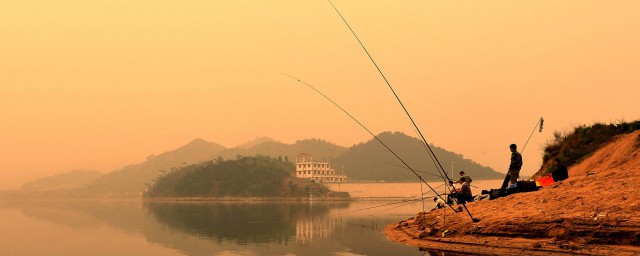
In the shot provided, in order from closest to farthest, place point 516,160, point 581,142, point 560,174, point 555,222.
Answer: point 555,222, point 516,160, point 560,174, point 581,142

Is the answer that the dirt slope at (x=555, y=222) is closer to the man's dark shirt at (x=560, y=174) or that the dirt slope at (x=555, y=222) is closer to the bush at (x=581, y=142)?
the man's dark shirt at (x=560, y=174)

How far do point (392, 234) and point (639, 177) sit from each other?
994cm

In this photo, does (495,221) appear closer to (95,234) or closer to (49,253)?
(49,253)

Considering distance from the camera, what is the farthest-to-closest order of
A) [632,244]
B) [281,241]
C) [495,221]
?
[281,241]
[495,221]
[632,244]

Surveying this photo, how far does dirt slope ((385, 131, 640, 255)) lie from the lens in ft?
50.1

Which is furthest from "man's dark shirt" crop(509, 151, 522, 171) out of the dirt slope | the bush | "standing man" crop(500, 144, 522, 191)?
the bush

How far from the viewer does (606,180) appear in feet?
68.1

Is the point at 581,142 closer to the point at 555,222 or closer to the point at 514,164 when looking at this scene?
the point at 514,164

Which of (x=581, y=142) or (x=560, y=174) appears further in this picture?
(x=581, y=142)

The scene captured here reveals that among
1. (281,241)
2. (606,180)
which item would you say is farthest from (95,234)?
(606,180)

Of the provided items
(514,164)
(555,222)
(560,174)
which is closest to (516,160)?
(514,164)

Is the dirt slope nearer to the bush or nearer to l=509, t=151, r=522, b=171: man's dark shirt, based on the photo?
l=509, t=151, r=522, b=171: man's dark shirt

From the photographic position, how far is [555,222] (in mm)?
16812

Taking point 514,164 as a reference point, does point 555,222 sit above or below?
below
